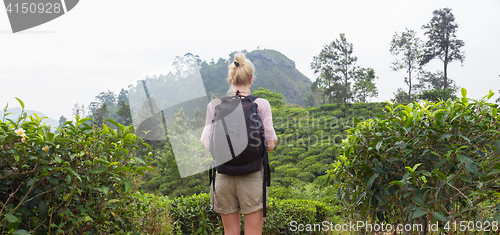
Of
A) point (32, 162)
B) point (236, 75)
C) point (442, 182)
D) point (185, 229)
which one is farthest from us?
point (185, 229)

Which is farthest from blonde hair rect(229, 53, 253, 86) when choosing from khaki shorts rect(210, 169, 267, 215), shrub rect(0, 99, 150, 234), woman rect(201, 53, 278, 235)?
shrub rect(0, 99, 150, 234)

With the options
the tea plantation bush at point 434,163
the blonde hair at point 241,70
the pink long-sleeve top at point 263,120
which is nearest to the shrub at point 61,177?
the pink long-sleeve top at point 263,120

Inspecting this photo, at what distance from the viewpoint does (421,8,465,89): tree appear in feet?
64.2

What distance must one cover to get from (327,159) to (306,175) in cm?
146

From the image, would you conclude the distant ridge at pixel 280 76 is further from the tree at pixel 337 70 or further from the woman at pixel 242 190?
the woman at pixel 242 190

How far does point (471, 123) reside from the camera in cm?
143

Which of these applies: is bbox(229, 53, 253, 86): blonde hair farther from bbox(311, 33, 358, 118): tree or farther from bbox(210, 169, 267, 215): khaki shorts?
bbox(311, 33, 358, 118): tree

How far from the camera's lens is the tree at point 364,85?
774 inches

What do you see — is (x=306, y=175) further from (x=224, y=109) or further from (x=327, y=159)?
(x=224, y=109)

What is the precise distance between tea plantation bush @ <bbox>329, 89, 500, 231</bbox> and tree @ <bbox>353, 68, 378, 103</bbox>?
19.3 metres

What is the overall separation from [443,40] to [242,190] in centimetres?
2404

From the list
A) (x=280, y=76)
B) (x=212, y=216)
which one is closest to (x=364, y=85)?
(x=212, y=216)

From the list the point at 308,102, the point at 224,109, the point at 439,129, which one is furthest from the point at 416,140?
the point at 308,102

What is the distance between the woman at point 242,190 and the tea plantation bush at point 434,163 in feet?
2.15
